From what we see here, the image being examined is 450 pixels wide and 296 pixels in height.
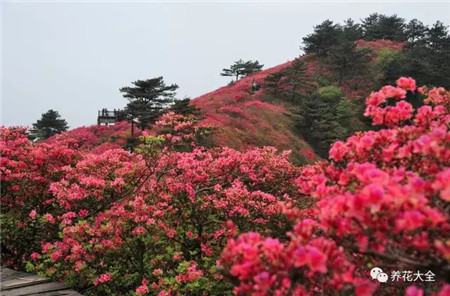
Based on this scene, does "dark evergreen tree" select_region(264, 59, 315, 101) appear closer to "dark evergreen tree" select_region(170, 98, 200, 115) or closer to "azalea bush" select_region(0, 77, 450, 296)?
"dark evergreen tree" select_region(170, 98, 200, 115)

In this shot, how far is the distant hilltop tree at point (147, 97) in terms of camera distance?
905 inches

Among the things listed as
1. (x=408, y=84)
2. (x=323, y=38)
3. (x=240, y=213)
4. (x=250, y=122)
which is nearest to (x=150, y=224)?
(x=240, y=213)

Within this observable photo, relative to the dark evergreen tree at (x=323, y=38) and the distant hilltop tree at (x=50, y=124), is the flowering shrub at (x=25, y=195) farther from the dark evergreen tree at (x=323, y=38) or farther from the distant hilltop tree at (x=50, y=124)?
the dark evergreen tree at (x=323, y=38)

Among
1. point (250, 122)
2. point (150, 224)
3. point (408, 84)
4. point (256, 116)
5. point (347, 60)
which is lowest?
point (150, 224)

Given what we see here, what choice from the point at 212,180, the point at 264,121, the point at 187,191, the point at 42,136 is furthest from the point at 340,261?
→ the point at 42,136

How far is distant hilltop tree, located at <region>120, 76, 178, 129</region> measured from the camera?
75.4 feet

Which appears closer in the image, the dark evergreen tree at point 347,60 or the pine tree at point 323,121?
the pine tree at point 323,121

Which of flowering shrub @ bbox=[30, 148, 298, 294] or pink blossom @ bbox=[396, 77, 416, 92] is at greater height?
pink blossom @ bbox=[396, 77, 416, 92]

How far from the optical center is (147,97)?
23656 mm


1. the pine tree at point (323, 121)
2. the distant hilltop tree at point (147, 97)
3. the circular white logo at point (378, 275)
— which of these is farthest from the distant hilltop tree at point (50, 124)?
the circular white logo at point (378, 275)

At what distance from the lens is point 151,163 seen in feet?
25.6

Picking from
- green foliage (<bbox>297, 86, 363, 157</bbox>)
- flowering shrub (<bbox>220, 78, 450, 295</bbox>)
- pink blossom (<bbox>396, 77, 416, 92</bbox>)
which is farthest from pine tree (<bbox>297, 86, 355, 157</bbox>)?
flowering shrub (<bbox>220, 78, 450, 295</bbox>)

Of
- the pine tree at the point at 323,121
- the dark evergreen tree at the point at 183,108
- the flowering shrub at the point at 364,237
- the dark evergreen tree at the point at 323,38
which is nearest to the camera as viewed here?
the flowering shrub at the point at 364,237

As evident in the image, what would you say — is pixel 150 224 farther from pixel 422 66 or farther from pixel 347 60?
pixel 347 60
